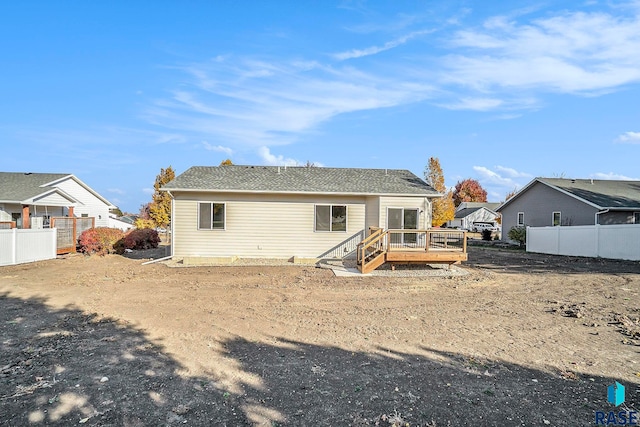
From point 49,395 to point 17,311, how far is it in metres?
4.60

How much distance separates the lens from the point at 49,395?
3.58 m

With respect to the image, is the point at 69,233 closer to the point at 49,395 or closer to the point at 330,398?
the point at 49,395

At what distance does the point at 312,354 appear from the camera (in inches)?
189

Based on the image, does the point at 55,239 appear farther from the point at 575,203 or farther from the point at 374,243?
the point at 575,203

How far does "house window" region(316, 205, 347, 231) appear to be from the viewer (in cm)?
1498

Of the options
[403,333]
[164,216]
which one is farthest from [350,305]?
[164,216]

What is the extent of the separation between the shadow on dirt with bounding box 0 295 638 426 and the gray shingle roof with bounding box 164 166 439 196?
9951 mm

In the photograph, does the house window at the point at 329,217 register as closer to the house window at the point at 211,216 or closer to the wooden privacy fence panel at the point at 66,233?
the house window at the point at 211,216

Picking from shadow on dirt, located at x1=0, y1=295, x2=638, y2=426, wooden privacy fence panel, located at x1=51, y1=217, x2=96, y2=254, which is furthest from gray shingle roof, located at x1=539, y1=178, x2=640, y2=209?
wooden privacy fence panel, located at x1=51, y1=217, x2=96, y2=254

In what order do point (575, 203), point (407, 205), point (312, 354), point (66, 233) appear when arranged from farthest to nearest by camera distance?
1. point (575, 203)
2. point (66, 233)
3. point (407, 205)
4. point (312, 354)

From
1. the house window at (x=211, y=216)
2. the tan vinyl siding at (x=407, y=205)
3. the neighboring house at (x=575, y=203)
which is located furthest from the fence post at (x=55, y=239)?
the neighboring house at (x=575, y=203)

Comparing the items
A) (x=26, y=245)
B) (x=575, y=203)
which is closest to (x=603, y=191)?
(x=575, y=203)

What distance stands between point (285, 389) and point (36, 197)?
20412 mm

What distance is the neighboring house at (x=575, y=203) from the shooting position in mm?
20406
